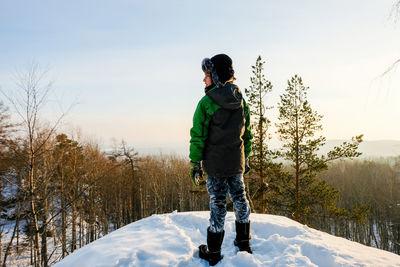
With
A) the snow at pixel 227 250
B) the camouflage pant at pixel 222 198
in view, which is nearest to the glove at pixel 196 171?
the camouflage pant at pixel 222 198

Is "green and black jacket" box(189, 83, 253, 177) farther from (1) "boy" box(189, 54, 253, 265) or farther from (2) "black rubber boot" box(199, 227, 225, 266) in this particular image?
(2) "black rubber boot" box(199, 227, 225, 266)

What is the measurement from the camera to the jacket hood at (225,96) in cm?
275

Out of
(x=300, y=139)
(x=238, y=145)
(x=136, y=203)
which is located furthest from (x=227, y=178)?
(x=136, y=203)

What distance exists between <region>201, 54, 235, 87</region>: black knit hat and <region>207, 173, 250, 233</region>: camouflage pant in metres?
1.20

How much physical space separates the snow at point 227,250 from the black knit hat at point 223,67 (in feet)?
6.94

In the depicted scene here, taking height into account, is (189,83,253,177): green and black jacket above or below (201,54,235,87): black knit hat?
below

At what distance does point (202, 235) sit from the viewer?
362 cm

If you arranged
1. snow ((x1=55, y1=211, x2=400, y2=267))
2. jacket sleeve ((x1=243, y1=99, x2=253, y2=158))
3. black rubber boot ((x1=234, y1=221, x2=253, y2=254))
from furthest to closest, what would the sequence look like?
jacket sleeve ((x1=243, y1=99, x2=253, y2=158))
black rubber boot ((x1=234, y1=221, x2=253, y2=254))
snow ((x1=55, y1=211, x2=400, y2=267))

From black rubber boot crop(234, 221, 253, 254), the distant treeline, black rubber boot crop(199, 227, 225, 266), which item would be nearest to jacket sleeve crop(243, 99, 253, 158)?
black rubber boot crop(234, 221, 253, 254)

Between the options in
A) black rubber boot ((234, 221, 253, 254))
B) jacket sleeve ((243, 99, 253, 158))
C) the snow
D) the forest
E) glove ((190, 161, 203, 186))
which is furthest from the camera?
the forest

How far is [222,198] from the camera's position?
2.90 m

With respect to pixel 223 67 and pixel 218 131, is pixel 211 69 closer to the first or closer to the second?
pixel 223 67

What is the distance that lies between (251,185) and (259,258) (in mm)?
12134

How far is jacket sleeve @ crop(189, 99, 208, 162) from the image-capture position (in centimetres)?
279
